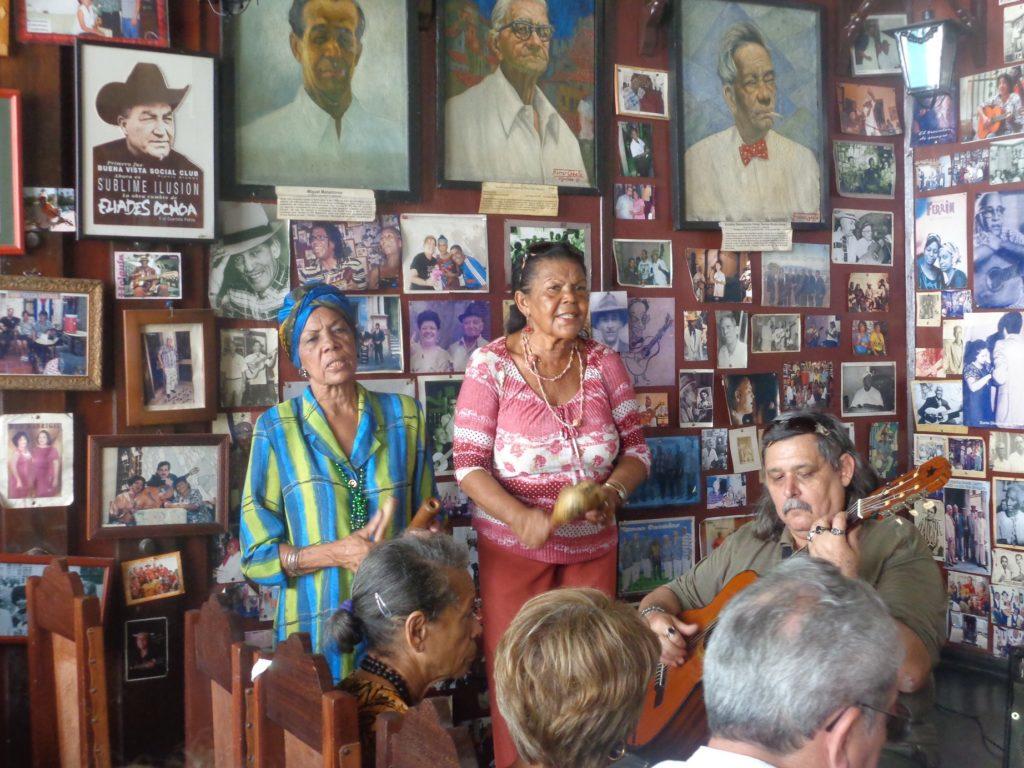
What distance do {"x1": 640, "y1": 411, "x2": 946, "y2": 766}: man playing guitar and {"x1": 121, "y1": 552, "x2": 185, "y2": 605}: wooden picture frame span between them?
1.42 meters

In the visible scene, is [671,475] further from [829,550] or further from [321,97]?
[321,97]

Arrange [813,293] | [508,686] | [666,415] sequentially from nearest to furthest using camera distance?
[508,686] < [666,415] < [813,293]

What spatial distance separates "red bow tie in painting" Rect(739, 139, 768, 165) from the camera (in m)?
3.85

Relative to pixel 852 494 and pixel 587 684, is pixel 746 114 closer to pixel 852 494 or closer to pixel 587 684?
pixel 852 494

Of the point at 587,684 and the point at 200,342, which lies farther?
the point at 200,342

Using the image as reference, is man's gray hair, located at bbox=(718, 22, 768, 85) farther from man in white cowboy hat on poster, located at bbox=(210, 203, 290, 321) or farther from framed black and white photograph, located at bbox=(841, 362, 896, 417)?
man in white cowboy hat on poster, located at bbox=(210, 203, 290, 321)

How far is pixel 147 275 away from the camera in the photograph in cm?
292

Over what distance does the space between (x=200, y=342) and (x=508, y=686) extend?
1812 millimetres

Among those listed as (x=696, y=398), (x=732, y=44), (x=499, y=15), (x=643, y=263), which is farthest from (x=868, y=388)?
(x=499, y=15)

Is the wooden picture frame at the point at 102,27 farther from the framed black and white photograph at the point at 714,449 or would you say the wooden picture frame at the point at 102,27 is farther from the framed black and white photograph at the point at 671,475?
the framed black and white photograph at the point at 714,449

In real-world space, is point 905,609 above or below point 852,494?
below

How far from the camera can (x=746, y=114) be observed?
3.86 m

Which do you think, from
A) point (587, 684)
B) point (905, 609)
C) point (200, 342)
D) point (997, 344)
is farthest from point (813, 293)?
point (587, 684)

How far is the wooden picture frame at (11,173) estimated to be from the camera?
272 centimetres
